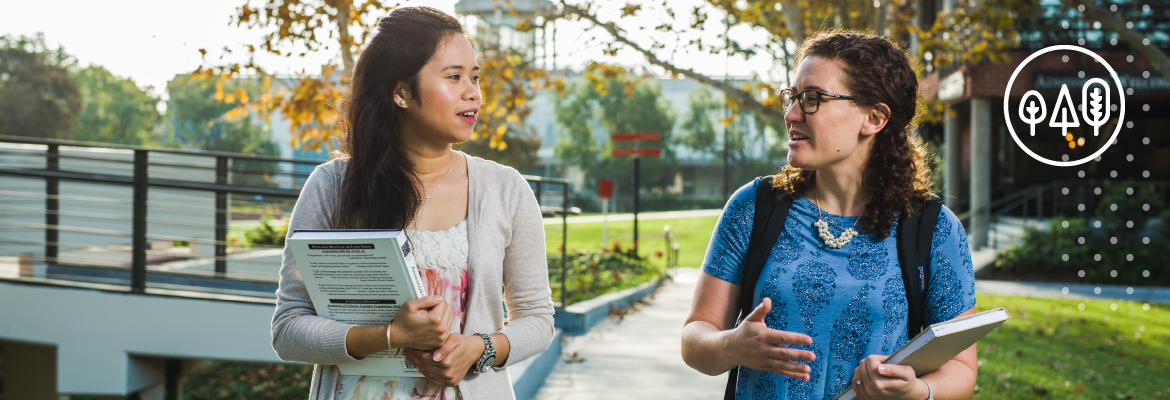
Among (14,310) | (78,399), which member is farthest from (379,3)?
(78,399)

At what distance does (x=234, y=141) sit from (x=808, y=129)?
50207 mm

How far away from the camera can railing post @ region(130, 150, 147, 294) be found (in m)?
6.13

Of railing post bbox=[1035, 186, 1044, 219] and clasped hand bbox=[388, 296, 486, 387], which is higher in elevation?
railing post bbox=[1035, 186, 1044, 219]

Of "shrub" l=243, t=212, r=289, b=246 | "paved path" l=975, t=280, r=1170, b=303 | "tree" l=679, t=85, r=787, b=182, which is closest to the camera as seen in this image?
"shrub" l=243, t=212, r=289, b=246

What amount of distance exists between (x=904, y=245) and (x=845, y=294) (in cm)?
19

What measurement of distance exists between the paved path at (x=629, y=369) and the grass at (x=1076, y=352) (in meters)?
2.17

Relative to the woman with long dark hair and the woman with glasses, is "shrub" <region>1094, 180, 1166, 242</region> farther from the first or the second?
the woman with long dark hair

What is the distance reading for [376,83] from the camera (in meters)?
2.06

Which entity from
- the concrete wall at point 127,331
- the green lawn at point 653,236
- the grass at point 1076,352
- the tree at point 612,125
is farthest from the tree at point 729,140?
the concrete wall at point 127,331

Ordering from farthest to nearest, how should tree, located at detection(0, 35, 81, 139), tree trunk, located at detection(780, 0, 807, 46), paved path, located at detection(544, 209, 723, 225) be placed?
paved path, located at detection(544, 209, 723, 225) → tree, located at detection(0, 35, 81, 139) → tree trunk, located at detection(780, 0, 807, 46)

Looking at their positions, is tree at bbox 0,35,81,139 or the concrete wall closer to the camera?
the concrete wall

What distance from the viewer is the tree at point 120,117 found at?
54375mm

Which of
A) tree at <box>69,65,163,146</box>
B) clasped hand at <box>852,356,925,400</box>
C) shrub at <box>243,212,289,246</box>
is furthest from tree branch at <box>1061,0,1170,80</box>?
tree at <box>69,65,163,146</box>

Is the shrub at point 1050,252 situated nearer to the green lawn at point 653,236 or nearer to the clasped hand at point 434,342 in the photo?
the green lawn at point 653,236
